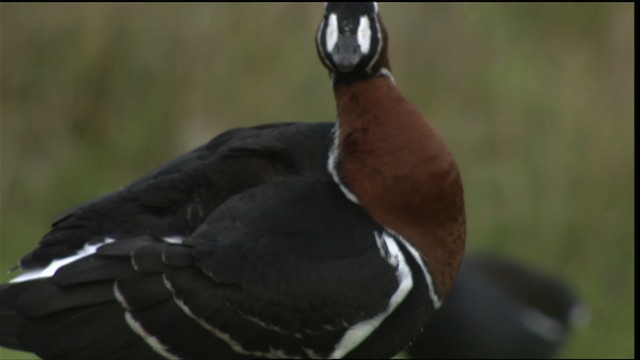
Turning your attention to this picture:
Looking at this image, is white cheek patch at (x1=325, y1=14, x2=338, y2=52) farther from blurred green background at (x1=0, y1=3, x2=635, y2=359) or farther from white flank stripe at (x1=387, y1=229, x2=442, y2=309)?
blurred green background at (x1=0, y1=3, x2=635, y2=359)

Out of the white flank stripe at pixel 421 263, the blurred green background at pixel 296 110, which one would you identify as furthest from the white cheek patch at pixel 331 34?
the blurred green background at pixel 296 110

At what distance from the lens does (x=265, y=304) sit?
4758 millimetres

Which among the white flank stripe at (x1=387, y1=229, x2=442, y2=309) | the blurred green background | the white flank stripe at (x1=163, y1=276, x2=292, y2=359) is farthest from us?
the blurred green background

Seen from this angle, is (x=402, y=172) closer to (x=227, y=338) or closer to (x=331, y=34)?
(x=331, y=34)

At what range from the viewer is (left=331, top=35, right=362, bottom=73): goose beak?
4.95 metres

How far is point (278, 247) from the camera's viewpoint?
Result: 480 cm

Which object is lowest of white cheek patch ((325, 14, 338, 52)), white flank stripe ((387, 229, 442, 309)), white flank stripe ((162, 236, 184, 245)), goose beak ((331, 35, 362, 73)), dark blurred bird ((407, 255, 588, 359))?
dark blurred bird ((407, 255, 588, 359))

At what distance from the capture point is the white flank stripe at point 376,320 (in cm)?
482

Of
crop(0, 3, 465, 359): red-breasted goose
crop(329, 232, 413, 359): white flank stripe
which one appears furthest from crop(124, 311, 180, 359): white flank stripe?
crop(329, 232, 413, 359): white flank stripe

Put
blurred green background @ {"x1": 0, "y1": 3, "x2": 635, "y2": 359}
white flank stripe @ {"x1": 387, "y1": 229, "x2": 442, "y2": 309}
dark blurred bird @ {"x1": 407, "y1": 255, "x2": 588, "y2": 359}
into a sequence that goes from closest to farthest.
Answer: white flank stripe @ {"x1": 387, "y1": 229, "x2": 442, "y2": 309} < dark blurred bird @ {"x1": 407, "y1": 255, "x2": 588, "y2": 359} < blurred green background @ {"x1": 0, "y1": 3, "x2": 635, "y2": 359}

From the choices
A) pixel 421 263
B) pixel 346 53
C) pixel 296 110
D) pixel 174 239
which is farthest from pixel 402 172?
pixel 296 110

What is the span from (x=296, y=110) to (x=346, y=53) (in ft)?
10.8

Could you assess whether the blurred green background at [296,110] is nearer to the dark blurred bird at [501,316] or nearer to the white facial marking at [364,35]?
the dark blurred bird at [501,316]

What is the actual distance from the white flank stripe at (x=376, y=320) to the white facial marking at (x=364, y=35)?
25.0 inches
